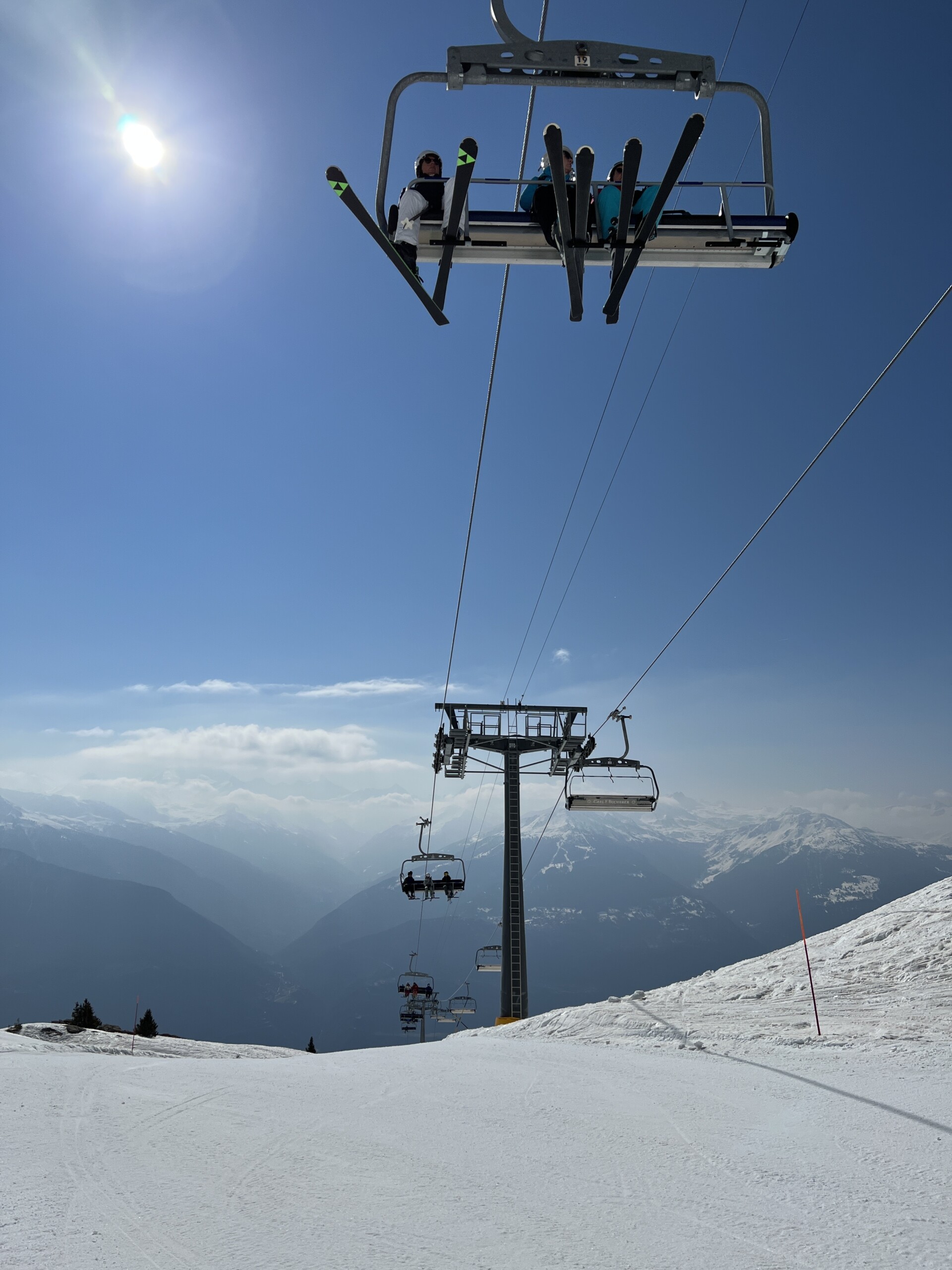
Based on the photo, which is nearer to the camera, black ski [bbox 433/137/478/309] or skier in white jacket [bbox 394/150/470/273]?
black ski [bbox 433/137/478/309]

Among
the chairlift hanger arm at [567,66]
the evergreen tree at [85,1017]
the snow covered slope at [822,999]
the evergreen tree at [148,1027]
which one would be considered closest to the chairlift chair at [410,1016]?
the evergreen tree at [148,1027]

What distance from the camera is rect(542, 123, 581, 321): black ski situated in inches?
153

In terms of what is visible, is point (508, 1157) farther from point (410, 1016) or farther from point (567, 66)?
point (410, 1016)

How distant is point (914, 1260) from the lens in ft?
12.7

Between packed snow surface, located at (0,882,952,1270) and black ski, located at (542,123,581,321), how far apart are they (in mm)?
5798

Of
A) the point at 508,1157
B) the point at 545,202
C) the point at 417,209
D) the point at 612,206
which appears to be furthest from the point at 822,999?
the point at 417,209

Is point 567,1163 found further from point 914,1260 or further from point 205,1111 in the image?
point 205,1111

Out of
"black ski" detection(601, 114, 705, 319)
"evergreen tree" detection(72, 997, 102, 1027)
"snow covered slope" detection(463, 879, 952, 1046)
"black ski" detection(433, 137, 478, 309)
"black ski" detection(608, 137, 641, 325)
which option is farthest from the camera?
"evergreen tree" detection(72, 997, 102, 1027)

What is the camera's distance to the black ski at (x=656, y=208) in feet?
12.5

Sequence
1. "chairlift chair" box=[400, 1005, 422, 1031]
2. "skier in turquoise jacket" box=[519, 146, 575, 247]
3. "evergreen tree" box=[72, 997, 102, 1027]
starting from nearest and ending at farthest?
"skier in turquoise jacket" box=[519, 146, 575, 247], "evergreen tree" box=[72, 997, 102, 1027], "chairlift chair" box=[400, 1005, 422, 1031]

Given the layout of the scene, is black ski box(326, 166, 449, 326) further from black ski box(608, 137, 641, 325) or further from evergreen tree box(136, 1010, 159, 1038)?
evergreen tree box(136, 1010, 159, 1038)

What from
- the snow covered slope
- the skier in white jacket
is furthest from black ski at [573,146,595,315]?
the snow covered slope

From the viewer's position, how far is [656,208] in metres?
4.24

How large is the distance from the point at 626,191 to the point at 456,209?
1132 millimetres
